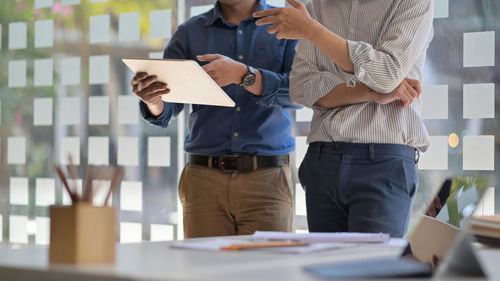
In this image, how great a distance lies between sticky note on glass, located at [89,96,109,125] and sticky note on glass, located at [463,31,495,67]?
2.37 metres

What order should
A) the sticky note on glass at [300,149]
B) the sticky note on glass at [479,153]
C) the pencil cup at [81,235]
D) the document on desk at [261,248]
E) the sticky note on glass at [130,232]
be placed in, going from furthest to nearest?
the sticky note on glass at [130,232] → the sticky note on glass at [300,149] → the sticky note on glass at [479,153] → the document on desk at [261,248] → the pencil cup at [81,235]

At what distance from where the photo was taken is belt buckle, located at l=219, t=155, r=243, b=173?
105 inches

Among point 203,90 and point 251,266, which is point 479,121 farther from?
point 251,266

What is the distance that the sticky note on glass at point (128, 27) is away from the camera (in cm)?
412

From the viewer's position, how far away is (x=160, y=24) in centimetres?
403

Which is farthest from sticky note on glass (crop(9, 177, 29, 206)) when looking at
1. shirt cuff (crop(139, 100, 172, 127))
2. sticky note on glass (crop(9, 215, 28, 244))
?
shirt cuff (crop(139, 100, 172, 127))

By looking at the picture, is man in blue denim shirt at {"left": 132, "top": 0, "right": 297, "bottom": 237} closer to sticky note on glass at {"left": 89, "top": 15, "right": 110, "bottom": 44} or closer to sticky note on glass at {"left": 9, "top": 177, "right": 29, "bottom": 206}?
sticky note on glass at {"left": 89, "top": 15, "right": 110, "bottom": 44}

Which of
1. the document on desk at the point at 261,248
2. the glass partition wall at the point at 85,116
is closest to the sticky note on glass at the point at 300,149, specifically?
the glass partition wall at the point at 85,116

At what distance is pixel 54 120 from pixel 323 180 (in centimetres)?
285

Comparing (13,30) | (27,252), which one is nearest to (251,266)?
(27,252)

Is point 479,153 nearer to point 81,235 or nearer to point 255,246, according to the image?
point 255,246

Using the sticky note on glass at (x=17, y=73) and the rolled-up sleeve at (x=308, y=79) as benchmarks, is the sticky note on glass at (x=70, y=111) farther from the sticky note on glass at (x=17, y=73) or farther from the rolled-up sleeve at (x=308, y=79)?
the rolled-up sleeve at (x=308, y=79)

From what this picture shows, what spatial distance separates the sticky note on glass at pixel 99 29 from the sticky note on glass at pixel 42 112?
563 mm

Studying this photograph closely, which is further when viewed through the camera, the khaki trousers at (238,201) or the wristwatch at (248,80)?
the khaki trousers at (238,201)
